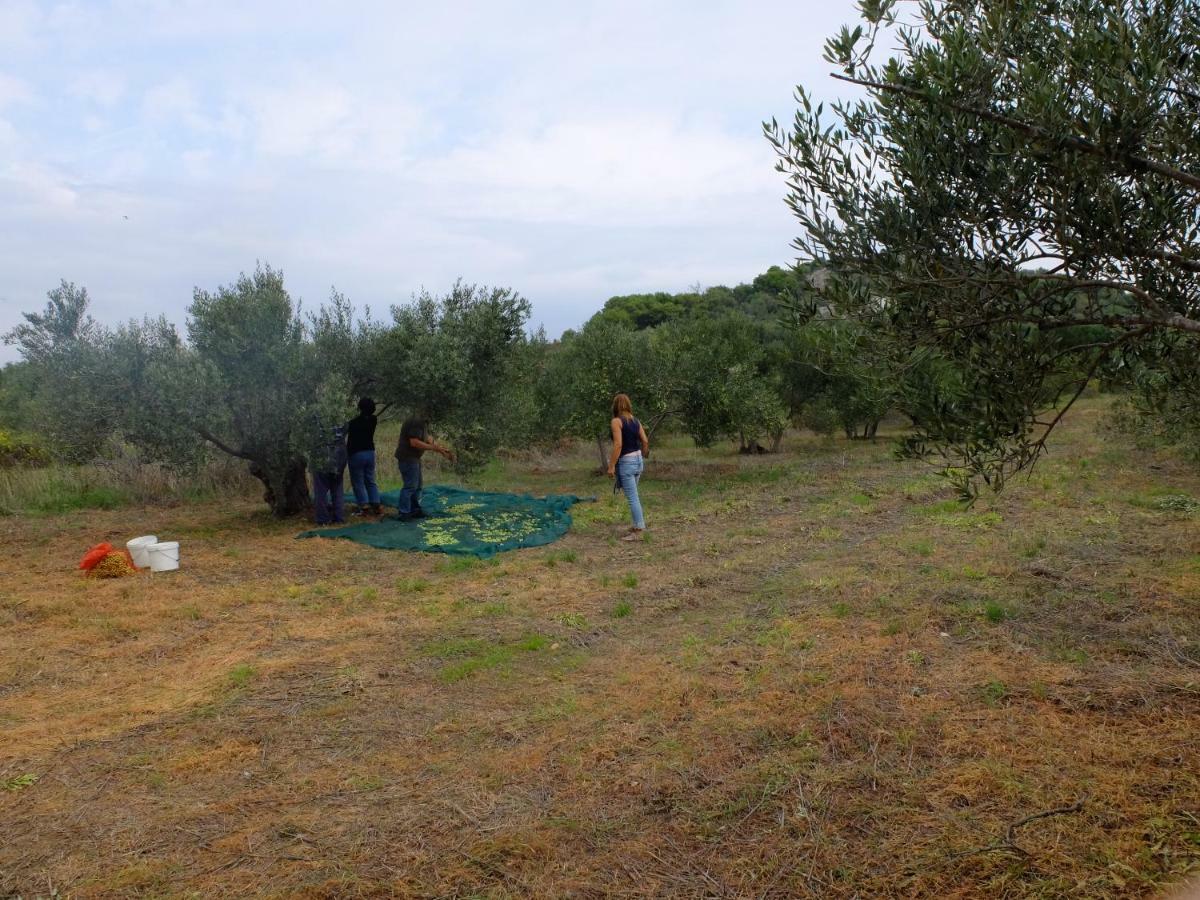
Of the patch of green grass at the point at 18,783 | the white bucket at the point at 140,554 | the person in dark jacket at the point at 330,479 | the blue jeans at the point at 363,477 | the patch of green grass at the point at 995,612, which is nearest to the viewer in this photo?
the patch of green grass at the point at 18,783

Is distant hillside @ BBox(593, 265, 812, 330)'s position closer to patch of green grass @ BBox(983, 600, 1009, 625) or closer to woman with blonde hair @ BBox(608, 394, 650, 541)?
woman with blonde hair @ BBox(608, 394, 650, 541)

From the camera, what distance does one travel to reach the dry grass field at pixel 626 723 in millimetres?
3791

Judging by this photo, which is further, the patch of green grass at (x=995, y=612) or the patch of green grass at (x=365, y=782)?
the patch of green grass at (x=995, y=612)

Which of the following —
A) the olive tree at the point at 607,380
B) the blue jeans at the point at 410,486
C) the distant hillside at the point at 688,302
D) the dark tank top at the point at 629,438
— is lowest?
the blue jeans at the point at 410,486

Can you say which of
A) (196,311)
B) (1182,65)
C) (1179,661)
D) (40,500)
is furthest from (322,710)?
(40,500)

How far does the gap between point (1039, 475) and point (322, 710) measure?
44.2ft

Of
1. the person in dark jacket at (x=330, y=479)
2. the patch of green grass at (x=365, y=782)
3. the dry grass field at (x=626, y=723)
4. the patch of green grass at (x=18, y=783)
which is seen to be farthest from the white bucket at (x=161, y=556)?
the patch of green grass at (x=365, y=782)

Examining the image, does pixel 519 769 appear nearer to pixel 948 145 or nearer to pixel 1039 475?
pixel 948 145

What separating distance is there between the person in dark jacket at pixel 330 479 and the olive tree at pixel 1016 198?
8.92 metres

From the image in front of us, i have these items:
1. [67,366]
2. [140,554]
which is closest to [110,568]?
[140,554]

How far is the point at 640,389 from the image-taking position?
60.1 feet

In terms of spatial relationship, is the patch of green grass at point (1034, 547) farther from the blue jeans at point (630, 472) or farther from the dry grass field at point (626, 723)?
the blue jeans at point (630, 472)

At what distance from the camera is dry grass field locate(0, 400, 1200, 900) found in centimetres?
379

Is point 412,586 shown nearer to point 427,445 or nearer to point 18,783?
point 427,445
